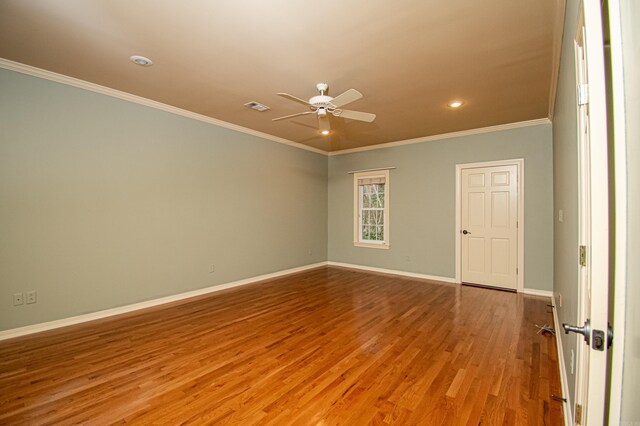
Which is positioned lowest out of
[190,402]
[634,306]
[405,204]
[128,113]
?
[190,402]

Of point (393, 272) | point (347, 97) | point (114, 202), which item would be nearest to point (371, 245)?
point (393, 272)

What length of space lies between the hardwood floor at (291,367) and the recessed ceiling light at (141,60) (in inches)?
111

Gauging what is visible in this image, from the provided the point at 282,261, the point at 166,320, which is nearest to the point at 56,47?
the point at 166,320

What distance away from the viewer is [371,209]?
257 inches

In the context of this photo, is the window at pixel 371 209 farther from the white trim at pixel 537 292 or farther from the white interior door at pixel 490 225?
the white trim at pixel 537 292

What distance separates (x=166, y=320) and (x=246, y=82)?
2.99 metres

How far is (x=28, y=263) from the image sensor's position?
2984mm

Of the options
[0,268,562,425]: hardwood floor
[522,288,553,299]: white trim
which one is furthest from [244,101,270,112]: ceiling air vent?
[522,288,553,299]: white trim

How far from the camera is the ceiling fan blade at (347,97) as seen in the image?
8.59ft

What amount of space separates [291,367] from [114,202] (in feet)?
9.89

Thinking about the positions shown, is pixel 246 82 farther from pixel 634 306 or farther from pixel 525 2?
pixel 634 306

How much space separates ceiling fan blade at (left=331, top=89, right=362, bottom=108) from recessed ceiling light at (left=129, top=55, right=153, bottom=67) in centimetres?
189

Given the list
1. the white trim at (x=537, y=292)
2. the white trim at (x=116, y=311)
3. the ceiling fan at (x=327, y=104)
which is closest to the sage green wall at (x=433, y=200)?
the white trim at (x=537, y=292)

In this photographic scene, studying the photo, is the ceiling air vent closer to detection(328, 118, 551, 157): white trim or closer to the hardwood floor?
the hardwood floor
